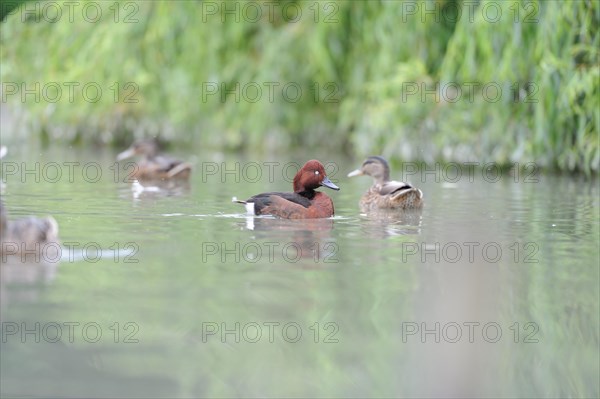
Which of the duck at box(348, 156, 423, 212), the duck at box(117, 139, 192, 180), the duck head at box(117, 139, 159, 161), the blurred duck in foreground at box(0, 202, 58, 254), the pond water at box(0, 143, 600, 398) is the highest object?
the blurred duck in foreground at box(0, 202, 58, 254)

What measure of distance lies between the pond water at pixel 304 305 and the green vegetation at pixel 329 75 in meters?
3.69

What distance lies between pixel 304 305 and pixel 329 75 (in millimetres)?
14030

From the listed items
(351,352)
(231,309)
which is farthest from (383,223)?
(351,352)

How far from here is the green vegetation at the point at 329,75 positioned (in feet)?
57.6

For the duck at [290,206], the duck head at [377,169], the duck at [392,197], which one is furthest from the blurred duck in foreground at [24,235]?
the duck head at [377,169]

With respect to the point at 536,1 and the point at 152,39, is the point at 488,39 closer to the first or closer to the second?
the point at 536,1

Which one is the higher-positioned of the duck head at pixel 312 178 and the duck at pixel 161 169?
the duck head at pixel 312 178

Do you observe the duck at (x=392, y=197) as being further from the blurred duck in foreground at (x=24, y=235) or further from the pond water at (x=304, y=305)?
the blurred duck in foreground at (x=24, y=235)

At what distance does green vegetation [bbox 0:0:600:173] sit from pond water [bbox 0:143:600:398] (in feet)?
12.1

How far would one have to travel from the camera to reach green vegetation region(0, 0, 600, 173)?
17.5 m

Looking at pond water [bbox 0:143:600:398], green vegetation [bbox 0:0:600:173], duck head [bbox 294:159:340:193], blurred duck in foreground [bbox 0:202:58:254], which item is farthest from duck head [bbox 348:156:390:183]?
blurred duck in foreground [bbox 0:202:58:254]

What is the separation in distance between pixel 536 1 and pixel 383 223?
550 cm

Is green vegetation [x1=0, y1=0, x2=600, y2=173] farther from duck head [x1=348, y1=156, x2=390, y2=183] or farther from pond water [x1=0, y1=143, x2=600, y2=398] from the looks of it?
pond water [x1=0, y1=143, x2=600, y2=398]

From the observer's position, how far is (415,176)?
19.4 m
